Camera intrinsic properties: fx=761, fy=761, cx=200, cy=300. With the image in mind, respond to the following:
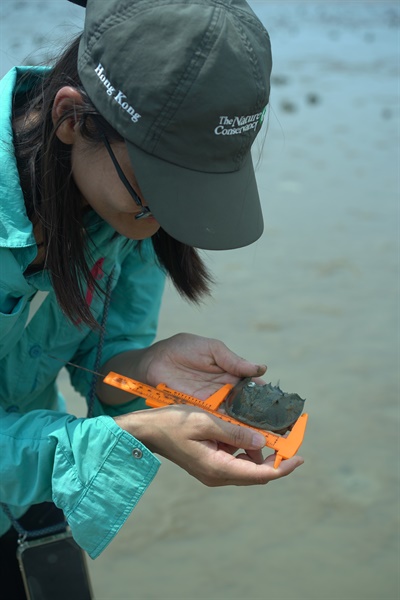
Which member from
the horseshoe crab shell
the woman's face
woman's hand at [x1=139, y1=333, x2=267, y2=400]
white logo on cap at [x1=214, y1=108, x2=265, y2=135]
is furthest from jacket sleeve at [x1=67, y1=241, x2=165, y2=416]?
white logo on cap at [x1=214, y1=108, x2=265, y2=135]

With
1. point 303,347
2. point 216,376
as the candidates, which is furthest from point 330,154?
point 216,376

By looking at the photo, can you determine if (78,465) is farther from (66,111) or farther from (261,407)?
(66,111)

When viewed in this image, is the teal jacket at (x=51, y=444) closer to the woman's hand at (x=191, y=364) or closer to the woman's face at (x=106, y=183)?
the woman's face at (x=106, y=183)

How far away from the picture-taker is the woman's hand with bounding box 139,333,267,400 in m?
2.06

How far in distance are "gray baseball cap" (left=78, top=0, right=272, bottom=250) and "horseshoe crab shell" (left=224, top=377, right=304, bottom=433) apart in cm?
57

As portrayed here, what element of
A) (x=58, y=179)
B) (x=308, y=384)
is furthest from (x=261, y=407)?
(x=308, y=384)

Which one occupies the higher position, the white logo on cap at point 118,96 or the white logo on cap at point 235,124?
the white logo on cap at point 118,96

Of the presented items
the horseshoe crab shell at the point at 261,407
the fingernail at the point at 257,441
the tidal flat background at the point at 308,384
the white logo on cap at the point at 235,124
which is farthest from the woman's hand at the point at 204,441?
the tidal flat background at the point at 308,384

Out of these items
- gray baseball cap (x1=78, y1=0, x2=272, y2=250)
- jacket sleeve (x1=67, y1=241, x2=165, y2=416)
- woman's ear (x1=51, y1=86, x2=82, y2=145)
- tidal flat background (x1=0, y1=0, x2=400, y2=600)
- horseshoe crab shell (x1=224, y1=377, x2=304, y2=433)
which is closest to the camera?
gray baseball cap (x1=78, y1=0, x2=272, y2=250)

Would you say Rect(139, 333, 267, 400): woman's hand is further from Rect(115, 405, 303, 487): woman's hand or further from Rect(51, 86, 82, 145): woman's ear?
Rect(51, 86, 82, 145): woman's ear

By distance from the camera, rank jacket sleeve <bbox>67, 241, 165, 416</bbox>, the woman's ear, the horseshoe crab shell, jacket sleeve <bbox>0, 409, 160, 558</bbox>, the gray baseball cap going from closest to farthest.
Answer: the gray baseball cap < the woman's ear < jacket sleeve <bbox>0, 409, 160, 558</bbox> < the horseshoe crab shell < jacket sleeve <bbox>67, 241, 165, 416</bbox>

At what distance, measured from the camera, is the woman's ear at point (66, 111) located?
1.62m

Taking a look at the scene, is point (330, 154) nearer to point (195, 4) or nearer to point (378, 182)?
point (378, 182)

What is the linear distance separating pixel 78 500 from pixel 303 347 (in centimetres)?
292
